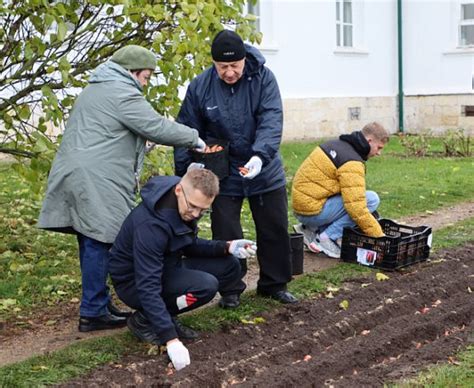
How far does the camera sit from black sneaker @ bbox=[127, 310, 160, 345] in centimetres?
576

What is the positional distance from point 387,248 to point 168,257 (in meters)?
2.68

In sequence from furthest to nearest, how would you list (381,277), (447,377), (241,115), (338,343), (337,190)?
(337,190)
(381,277)
(241,115)
(338,343)
(447,377)

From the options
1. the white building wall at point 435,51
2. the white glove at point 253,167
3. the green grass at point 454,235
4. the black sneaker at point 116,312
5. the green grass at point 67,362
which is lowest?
the green grass at point 454,235

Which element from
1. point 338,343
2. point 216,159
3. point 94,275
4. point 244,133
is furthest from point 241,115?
point 338,343

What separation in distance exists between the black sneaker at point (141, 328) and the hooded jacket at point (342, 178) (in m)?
2.60

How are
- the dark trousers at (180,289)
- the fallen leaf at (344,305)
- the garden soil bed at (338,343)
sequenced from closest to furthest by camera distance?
the garden soil bed at (338,343)
the dark trousers at (180,289)
the fallen leaf at (344,305)

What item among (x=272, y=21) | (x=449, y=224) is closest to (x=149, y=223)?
(x=449, y=224)

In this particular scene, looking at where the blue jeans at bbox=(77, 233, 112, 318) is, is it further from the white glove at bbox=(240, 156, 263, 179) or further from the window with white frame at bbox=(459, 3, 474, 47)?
the window with white frame at bbox=(459, 3, 474, 47)

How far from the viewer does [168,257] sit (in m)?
5.73

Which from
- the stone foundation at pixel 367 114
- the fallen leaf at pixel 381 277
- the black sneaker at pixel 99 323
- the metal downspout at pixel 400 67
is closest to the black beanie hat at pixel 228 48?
the black sneaker at pixel 99 323

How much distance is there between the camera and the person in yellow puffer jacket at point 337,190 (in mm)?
7797

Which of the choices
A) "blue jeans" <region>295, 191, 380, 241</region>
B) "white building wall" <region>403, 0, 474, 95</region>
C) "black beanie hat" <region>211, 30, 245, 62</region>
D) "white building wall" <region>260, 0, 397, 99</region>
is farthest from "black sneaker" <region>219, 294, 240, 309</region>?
"white building wall" <region>403, 0, 474, 95</region>

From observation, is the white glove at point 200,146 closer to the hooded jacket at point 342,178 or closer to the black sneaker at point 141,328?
→ the black sneaker at point 141,328

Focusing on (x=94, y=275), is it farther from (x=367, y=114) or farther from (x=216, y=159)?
(x=367, y=114)
